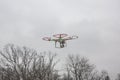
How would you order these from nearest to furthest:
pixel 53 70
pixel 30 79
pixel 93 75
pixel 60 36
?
1. pixel 60 36
2. pixel 30 79
3. pixel 53 70
4. pixel 93 75

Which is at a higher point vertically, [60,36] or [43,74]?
[60,36]

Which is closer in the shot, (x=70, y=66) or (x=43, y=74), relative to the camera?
(x=43, y=74)

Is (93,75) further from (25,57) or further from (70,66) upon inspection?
(25,57)

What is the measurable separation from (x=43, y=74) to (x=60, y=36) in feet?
45.1

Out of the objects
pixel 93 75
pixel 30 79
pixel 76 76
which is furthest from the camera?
pixel 93 75

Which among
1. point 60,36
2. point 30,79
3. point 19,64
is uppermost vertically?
point 60,36

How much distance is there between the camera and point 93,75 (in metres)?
59.5

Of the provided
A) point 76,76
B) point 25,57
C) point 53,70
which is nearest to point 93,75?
point 76,76

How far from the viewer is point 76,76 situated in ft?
176

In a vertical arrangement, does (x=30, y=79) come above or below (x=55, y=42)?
below

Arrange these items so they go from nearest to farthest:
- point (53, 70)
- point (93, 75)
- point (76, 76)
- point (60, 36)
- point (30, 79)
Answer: point (60, 36) < point (30, 79) < point (53, 70) < point (76, 76) < point (93, 75)

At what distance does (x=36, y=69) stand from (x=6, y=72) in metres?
4.55

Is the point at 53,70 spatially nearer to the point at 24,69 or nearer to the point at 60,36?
the point at 24,69

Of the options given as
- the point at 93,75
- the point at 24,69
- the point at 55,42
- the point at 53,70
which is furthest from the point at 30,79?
the point at 93,75
